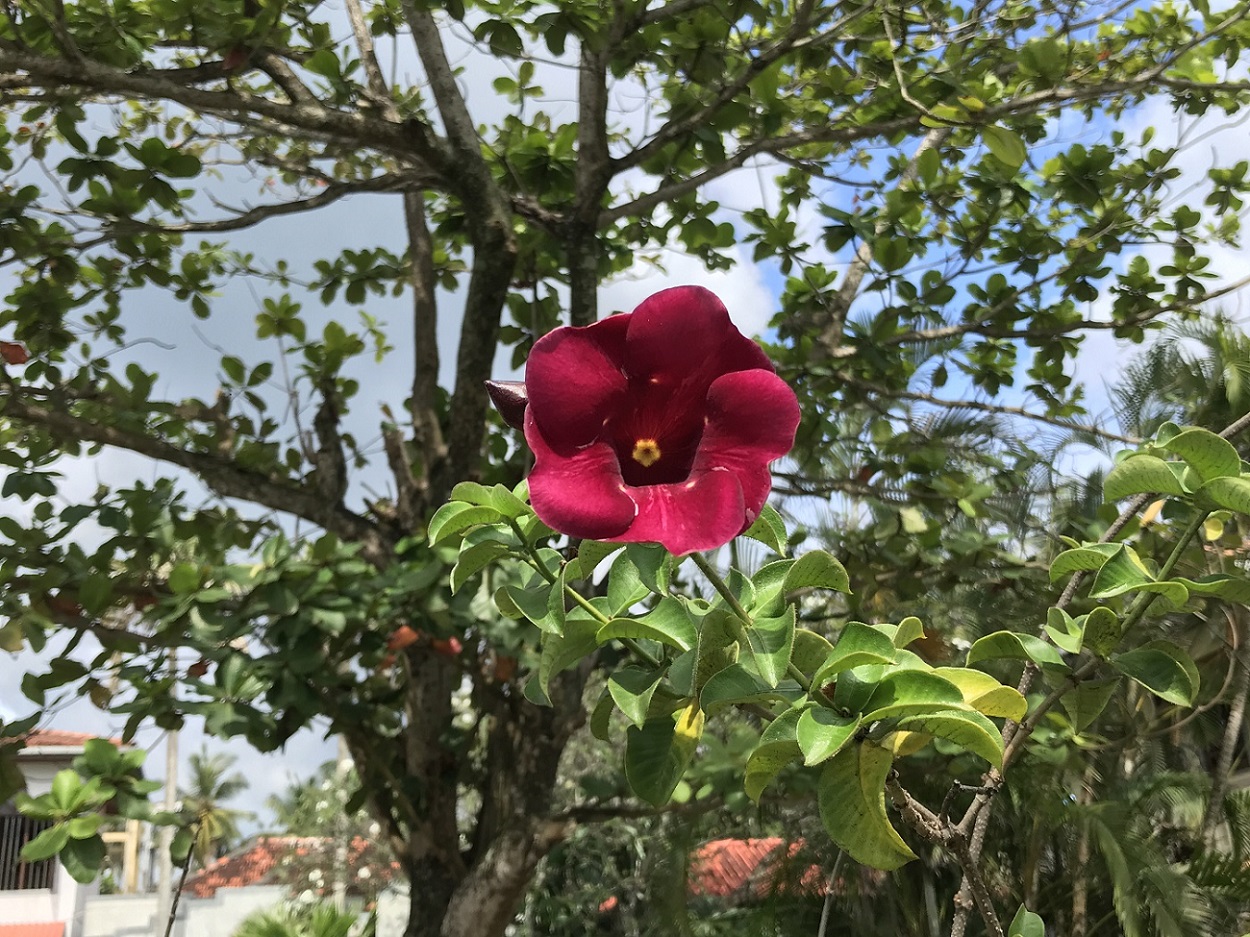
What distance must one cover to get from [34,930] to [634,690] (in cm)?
1774

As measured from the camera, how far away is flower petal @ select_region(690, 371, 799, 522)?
0.61m

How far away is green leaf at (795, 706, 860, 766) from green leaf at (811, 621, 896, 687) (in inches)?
0.8

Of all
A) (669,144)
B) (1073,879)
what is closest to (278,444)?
(669,144)

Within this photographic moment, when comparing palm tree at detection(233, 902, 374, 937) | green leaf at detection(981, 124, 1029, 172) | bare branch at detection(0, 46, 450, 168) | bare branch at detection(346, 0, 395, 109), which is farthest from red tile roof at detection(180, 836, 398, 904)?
green leaf at detection(981, 124, 1029, 172)

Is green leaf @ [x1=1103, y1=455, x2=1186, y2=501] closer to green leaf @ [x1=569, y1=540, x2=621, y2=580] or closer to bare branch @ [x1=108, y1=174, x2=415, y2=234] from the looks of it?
green leaf @ [x1=569, y1=540, x2=621, y2=580]

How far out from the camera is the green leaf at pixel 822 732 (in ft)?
1.86

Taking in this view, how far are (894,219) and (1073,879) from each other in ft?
14.6

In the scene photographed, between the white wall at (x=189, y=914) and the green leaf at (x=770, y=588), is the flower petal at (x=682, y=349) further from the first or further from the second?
the white wall at (x=189, y=914)

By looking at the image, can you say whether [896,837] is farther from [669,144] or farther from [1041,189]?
[1041,189]

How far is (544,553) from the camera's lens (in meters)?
0.78

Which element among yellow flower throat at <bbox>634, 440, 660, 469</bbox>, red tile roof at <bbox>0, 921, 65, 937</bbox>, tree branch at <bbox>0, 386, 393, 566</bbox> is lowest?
red tile roof at <bbox>0, 921, 65, 937</bbox>

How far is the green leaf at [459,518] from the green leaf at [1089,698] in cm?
48

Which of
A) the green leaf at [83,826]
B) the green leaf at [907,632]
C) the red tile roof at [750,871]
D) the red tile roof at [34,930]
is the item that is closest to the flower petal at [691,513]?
the green leaf at [907,632]

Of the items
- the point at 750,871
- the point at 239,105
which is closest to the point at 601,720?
the point at 239,105
